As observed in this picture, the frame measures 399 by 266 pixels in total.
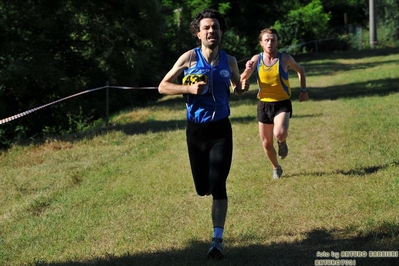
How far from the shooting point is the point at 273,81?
29.6 feet

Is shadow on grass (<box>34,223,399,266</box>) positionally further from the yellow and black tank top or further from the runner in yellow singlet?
the yellow and black tank top

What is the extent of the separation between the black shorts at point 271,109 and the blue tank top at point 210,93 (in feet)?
9.74

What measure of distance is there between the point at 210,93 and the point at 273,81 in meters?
3.04

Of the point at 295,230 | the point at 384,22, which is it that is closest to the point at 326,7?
the point at 384,22

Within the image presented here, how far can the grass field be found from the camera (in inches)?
249

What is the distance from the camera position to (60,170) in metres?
11.3

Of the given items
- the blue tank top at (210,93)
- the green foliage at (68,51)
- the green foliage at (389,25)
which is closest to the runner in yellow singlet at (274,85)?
the blue tank top at (210,93)

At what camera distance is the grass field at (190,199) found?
633 centimetres

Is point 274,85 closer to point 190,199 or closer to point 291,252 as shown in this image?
point 190,199

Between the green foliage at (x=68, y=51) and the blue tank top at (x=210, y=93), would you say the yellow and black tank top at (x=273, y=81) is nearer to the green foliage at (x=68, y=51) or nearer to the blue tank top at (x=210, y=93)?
the blue tank top at (x=210, y=93)

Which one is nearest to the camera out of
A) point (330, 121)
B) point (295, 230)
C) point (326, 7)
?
point (295, 230)

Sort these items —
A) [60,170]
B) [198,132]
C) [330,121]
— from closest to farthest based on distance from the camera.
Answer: [198,132] → [60,170] → [330,121]

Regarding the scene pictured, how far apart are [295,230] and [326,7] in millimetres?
56539

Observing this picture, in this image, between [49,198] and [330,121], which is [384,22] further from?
[49,198]
